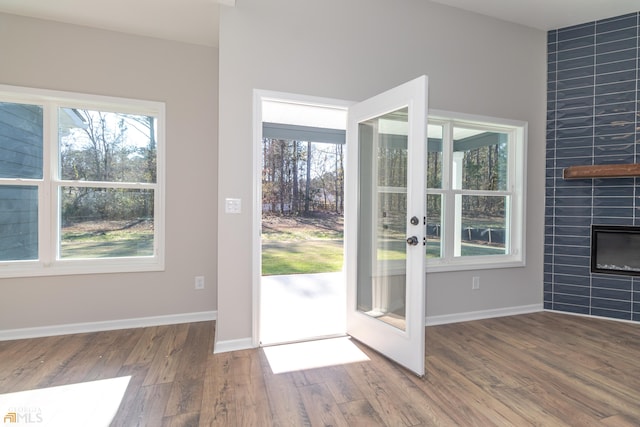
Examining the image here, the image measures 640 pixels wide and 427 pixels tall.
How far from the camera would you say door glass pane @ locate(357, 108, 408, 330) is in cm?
243

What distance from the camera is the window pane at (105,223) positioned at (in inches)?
116

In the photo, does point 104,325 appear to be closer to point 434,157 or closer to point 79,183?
point 79,183

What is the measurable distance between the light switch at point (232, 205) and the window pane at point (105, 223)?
1168 mm

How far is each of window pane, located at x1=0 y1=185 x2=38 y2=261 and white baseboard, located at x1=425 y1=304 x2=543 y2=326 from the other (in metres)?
3.81

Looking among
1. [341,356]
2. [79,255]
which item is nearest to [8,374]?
[79,255]

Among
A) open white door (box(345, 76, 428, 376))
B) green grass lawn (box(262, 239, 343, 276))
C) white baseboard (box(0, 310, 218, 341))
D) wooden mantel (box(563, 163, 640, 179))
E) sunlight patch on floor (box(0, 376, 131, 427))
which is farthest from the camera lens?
green grass lawn (box(262, 239, 343, 276))

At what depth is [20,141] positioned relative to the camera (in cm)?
278

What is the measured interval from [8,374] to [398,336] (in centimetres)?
272

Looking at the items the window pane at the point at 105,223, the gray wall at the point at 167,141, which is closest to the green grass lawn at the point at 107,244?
the window pane at the point at 105,223

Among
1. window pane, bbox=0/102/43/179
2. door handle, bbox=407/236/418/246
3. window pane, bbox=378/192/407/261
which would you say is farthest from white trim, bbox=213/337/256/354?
window pane, bbox=0/102/43/179

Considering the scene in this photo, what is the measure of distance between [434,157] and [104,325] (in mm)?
3657

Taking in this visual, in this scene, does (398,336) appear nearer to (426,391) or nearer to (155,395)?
(426,391)

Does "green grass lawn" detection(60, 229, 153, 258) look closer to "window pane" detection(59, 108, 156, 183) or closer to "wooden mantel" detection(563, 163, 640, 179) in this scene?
"window pane" detection(59, 108, 156, 183)

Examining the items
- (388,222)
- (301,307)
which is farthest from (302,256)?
(388,222)
